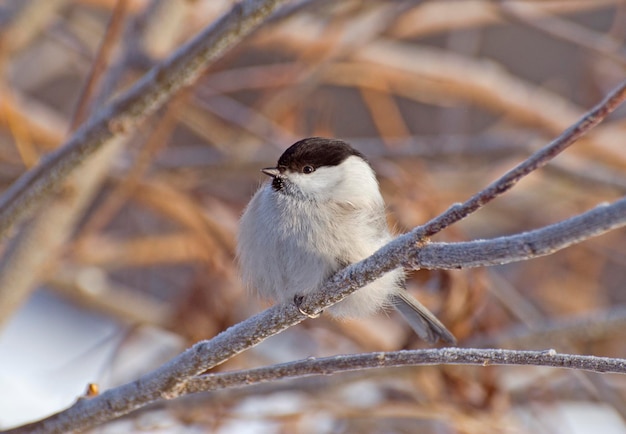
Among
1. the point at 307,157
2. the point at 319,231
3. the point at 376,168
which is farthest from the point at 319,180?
the point at 376,168

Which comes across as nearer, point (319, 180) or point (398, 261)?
point (398, 261)

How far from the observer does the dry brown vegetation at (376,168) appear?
6.43 feet

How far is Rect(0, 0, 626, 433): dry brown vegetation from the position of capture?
1.96 metres

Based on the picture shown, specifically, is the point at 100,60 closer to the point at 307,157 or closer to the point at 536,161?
the point at 307,157

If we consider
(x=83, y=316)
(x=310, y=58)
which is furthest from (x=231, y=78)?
(x=83, y=316)

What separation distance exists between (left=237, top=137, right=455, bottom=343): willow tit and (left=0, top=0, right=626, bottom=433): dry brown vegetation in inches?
11.4

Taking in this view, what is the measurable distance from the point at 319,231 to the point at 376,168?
1101mm

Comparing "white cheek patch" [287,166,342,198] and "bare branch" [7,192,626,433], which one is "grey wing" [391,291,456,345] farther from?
"bare branch" [7,192,626,433]

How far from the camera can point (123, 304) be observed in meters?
2.82

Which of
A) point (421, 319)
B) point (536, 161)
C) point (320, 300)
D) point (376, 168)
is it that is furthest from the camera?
point (376, 168)

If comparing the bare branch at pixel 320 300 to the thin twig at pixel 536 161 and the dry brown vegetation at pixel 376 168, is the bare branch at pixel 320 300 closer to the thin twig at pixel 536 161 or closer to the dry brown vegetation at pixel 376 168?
the thin twig at pixel 536 161

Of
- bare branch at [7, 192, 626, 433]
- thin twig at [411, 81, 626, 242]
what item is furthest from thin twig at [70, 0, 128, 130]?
thin twig at [411, 81, 626, 242]

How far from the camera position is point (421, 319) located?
5.14 feet

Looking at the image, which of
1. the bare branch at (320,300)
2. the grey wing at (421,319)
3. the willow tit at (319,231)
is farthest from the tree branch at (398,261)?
the grey wing at (421,319)
